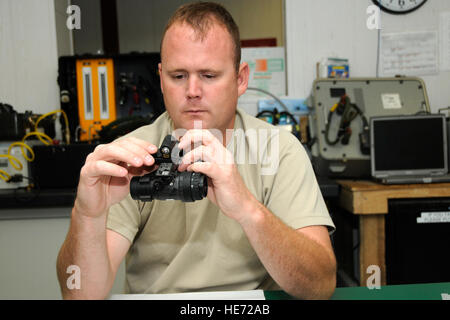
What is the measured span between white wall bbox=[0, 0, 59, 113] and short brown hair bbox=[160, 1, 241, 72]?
49.9 inches

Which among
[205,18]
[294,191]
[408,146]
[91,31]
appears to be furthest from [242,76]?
[91,31]

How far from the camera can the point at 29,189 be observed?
124 cm

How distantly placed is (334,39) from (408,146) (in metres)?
0.73

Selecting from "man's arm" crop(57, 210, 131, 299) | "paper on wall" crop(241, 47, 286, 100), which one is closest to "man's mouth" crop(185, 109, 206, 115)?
"man's arm" crop(57, 210, 131, 299)

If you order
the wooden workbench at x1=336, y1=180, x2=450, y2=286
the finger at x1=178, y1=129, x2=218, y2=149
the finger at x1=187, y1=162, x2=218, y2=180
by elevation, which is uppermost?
the finger at x1=178, y1=129, x2=218, y2=149

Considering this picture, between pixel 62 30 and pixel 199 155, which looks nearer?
pixel 199 155

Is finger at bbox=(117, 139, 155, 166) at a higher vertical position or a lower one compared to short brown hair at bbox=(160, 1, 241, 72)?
lower

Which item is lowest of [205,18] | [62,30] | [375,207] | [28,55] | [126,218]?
[375,207]

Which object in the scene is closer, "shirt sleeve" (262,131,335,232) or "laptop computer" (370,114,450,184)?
"shirt sleeve" (262,131,335,232)

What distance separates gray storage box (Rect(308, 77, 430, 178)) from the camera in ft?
4.57

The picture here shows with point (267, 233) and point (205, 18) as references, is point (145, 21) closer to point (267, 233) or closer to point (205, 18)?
point (205, 18)

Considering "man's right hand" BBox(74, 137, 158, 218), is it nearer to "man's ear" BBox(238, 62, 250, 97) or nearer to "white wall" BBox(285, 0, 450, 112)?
"man's ear" BBox(238, 62, 250, 97)

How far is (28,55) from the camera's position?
1.67 meters

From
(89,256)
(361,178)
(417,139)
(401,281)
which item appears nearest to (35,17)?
(89,256)
